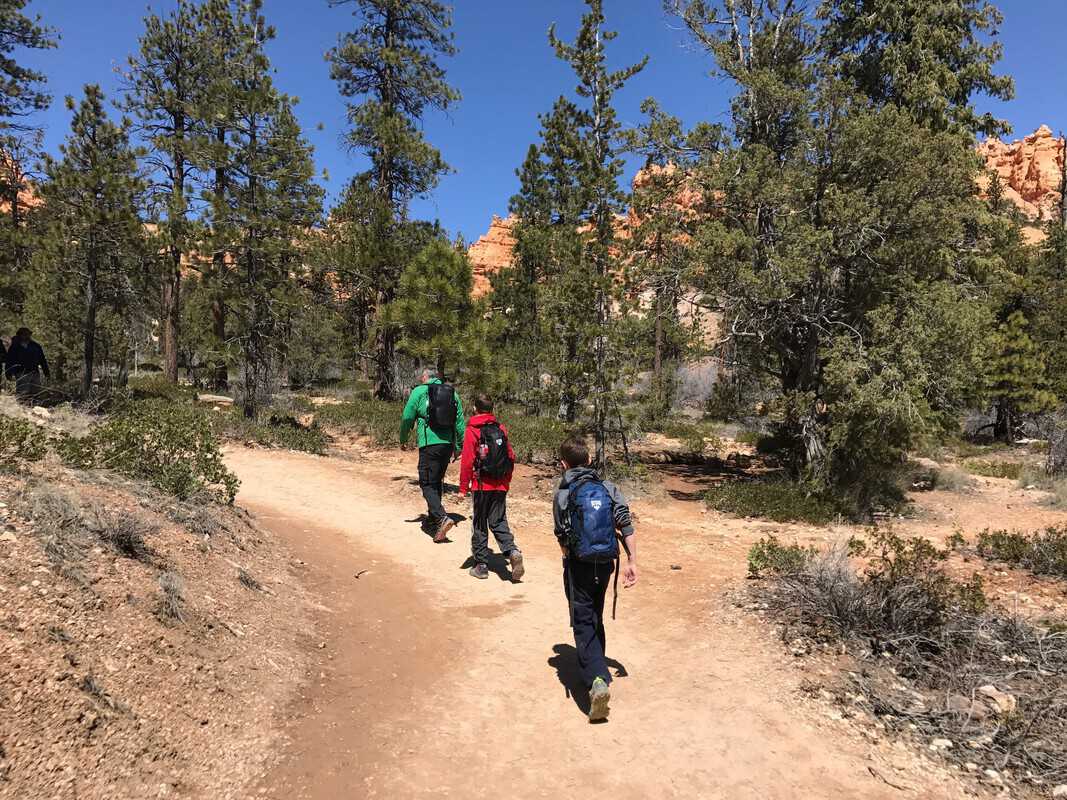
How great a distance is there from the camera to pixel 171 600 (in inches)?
167

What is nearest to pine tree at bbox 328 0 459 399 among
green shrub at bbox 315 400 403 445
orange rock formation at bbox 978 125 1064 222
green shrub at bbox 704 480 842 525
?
green shrub at bbox 315 400 403 445

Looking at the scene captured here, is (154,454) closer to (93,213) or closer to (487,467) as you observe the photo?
(487,467)

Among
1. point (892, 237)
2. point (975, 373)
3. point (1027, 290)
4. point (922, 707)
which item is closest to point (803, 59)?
point (892, 237)

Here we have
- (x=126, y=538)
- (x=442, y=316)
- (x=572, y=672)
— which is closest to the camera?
(x=126, y=538)

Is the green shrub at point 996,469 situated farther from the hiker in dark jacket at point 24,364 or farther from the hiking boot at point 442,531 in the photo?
the hiker in dark jacket at point 24,364

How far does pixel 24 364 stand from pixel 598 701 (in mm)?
14021

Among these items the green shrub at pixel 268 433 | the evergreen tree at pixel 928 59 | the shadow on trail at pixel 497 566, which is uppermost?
the evergreen tree at pixel 928 59

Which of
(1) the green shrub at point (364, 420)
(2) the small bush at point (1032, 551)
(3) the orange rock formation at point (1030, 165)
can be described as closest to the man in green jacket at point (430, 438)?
(2) the small bush at point (1032, 551)

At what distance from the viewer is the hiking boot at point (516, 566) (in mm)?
6598

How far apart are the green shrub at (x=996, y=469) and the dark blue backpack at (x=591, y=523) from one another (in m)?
16.7

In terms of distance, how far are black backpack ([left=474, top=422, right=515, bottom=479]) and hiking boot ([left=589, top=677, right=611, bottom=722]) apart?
2.59m

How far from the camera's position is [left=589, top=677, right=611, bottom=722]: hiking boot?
402 centimetres

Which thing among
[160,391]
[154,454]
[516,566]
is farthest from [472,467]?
[160,391]

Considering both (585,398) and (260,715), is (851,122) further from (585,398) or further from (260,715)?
(260,715)
